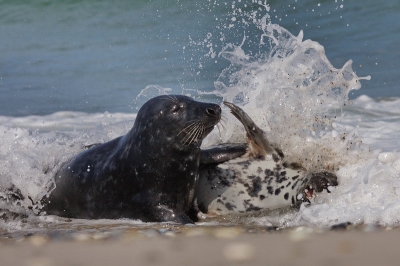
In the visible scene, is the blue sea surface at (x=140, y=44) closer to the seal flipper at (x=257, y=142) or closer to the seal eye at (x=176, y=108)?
the seal flipper at (x=257, y=142)

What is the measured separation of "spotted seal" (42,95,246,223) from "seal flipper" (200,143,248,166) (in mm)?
330

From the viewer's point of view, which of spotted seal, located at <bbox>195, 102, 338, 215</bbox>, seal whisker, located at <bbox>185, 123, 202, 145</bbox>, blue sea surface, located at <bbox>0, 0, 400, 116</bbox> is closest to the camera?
seal whisker, located at <bbox>185, 123, 202, 145</bbox>

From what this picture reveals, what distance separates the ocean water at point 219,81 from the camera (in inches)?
215

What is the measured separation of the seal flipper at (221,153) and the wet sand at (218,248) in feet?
8.23

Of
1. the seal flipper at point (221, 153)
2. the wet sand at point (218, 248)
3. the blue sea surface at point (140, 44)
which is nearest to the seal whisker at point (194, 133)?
the seal flipper at point (221, 153)

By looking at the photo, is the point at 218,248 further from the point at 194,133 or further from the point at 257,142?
the point at 257,142

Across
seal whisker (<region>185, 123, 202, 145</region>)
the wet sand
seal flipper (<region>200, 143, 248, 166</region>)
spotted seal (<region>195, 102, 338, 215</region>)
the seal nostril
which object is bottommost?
spotted seal (<region>195, 102, 338, 215</region>)

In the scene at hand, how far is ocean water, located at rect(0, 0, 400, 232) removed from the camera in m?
5.46

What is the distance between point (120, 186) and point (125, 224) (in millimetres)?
505

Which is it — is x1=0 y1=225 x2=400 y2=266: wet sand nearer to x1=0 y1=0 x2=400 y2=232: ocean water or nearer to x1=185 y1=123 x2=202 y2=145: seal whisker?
x1=0 y1=0 x2=400 y2=232: ocean water

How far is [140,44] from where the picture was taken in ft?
53.5

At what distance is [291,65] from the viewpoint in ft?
20.1

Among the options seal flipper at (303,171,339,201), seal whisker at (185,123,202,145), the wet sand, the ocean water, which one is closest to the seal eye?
seal whisker at (185,123,202,145)

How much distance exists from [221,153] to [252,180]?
0.32m
